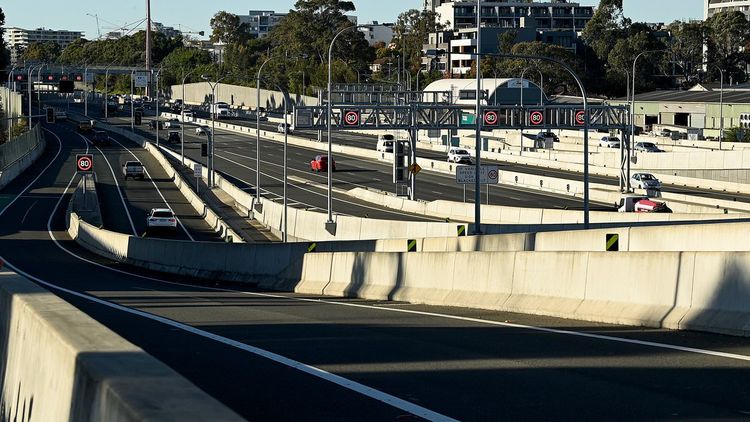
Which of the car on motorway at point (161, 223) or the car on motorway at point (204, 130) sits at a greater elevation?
the car on motorway at point (204, 130)

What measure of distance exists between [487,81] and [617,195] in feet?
201

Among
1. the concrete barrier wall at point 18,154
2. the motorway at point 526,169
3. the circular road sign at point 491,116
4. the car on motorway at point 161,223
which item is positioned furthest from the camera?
the concrete barrier wall at point 18,154

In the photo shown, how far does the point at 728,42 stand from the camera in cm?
17675

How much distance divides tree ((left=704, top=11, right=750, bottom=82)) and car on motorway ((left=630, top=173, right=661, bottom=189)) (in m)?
106

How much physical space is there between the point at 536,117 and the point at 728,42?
11529 centimetres

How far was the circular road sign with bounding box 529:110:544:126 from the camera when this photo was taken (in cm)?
7088

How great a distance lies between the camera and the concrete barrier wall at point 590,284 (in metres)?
13.8

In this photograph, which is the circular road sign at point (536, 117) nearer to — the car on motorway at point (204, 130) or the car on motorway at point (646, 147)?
the car on motorway at point (646, 147)

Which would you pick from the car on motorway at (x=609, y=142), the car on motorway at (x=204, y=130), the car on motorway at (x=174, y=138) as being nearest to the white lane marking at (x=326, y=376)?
the car on motorway at (x=204, y=130)

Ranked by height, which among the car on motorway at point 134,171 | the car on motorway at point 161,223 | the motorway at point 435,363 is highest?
the motorway at point 435,363

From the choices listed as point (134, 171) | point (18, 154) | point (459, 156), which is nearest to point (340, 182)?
point (459, 156)

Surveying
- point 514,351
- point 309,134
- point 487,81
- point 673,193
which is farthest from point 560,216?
point 309,134

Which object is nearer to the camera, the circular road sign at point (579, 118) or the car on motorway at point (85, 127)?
the circular road sign at point (579, 118)

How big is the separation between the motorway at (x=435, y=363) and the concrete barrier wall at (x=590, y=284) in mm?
359
